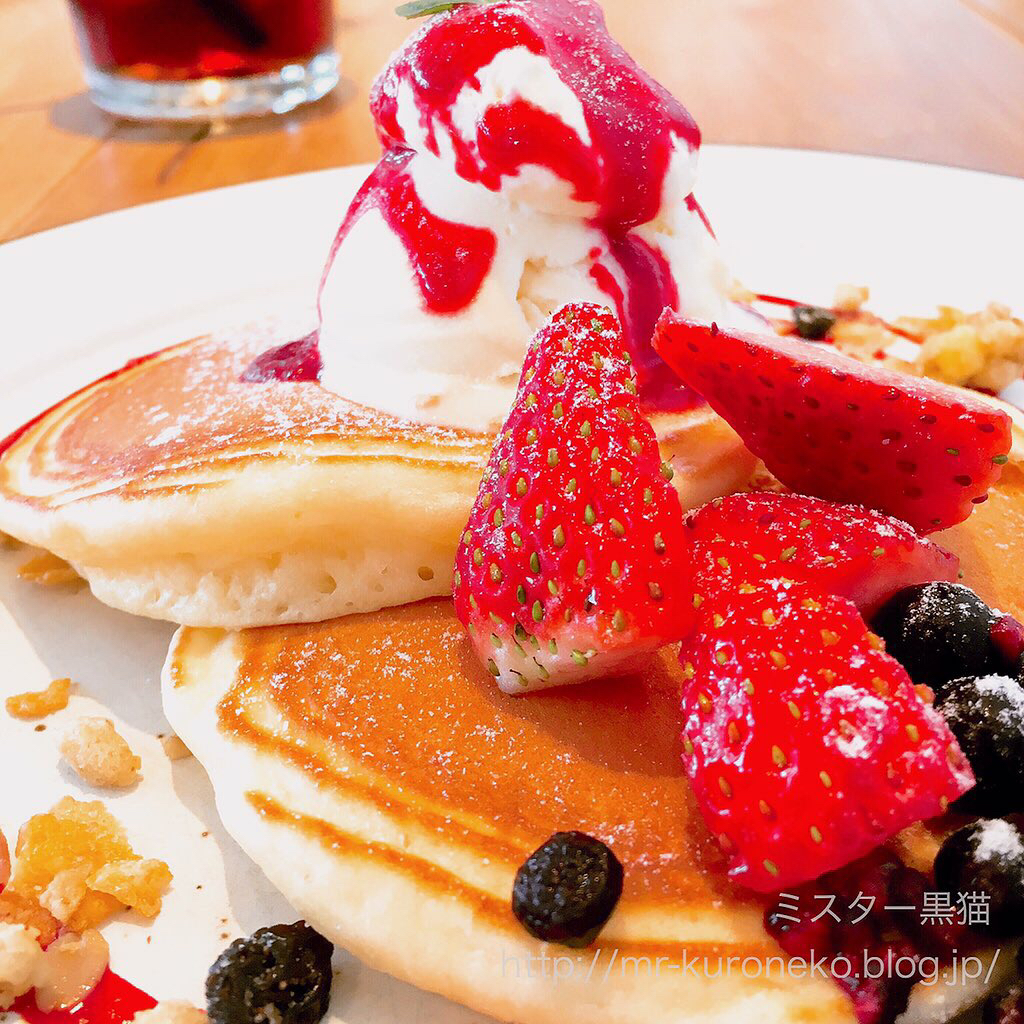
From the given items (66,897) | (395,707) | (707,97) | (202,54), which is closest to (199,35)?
(202,54)

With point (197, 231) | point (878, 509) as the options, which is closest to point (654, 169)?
point (878, 509)

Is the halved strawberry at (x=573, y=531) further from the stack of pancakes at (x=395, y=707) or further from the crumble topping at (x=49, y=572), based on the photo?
the crumble topping at (x=49, y=572)

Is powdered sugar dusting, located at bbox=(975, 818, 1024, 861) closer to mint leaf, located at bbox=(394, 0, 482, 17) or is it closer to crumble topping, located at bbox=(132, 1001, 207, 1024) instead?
crumble topping, located at bbox=(132, 1001, 207, 1024)

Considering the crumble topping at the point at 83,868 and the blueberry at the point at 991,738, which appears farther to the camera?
the crumble topping at the point at 83,868

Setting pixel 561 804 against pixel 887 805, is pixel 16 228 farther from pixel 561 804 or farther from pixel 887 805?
pixel 887 805

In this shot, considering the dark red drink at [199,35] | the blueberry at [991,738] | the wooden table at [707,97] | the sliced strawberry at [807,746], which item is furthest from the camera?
the wooden table at [707,97]

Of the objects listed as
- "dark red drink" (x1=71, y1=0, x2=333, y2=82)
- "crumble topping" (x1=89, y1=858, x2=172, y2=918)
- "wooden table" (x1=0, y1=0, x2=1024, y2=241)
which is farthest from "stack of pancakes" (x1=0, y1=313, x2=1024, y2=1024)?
"dark red drink" (x1=71, y1=0, x2=333, y2=82)

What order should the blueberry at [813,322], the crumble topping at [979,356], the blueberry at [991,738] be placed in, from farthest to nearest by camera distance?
the blueberry at [813,322], the crumble topping at [979,356], the blueberry at [991,738]

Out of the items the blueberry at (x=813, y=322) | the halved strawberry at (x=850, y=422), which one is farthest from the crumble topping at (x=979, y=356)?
the halved strawberry at (x=850, y=422)

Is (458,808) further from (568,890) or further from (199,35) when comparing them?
(199,35)
